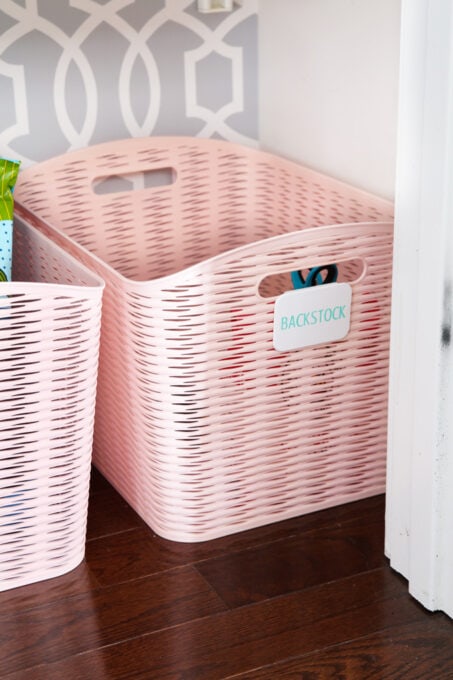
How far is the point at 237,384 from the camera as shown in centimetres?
108

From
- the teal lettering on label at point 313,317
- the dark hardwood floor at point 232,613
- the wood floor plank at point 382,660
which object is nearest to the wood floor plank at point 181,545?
the dark hardwood floor at point 232,613

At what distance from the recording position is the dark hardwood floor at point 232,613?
0.94 meters

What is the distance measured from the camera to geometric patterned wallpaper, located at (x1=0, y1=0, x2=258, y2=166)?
1.35 meters

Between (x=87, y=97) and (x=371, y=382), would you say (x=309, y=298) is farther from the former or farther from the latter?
(x=87, y=97)

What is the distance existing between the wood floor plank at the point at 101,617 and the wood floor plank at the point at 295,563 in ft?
0.08

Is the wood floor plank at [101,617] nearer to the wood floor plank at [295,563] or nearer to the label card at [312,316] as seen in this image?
the wood floor plank at [295,563]

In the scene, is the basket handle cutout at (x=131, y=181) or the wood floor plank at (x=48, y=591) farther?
the basket handle cutout at (x=131, y=181)

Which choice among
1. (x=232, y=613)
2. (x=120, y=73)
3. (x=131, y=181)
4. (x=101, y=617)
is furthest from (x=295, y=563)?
(x=120, y=73)

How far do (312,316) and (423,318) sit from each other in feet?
0.53

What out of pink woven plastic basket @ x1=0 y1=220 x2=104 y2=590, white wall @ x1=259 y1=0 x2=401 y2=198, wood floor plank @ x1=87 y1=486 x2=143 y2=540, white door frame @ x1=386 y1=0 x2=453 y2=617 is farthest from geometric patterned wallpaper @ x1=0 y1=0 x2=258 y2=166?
white door frame @ x1=386 y1=0 x2=453 y2=617

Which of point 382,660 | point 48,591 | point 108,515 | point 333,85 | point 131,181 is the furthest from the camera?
point 131,181

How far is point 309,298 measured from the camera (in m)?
1.08

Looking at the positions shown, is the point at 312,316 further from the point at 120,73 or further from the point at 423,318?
the point at 120,73

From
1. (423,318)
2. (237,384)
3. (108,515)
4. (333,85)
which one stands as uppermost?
(333,85)
